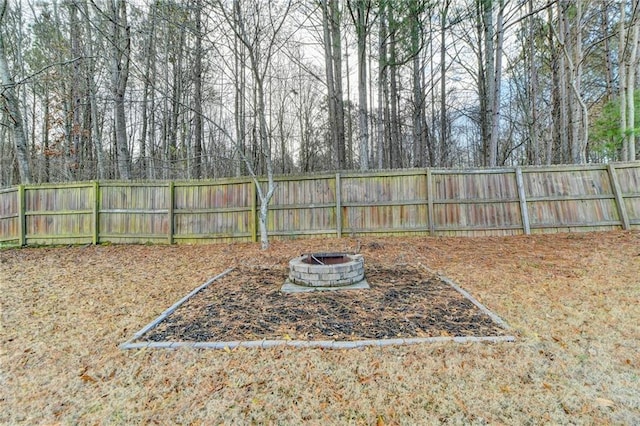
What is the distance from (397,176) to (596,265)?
12.8 ft

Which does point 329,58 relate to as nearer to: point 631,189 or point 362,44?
point 362,44

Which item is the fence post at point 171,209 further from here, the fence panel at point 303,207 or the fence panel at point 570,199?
the fence panel at point 570,199

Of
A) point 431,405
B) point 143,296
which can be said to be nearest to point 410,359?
point 431,405

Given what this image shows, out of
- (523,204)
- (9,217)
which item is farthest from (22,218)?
(523,204)

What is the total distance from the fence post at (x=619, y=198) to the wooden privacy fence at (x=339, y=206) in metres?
0.02

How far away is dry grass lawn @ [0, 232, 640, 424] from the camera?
165 cm

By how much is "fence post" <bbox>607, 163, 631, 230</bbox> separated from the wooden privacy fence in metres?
0.02

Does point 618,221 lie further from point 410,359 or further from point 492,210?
point 410,359

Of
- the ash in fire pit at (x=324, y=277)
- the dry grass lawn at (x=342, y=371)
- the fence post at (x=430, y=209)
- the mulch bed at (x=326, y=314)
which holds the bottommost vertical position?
the dry grass lawn at (x=342, y=371)

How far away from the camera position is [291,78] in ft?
35.7

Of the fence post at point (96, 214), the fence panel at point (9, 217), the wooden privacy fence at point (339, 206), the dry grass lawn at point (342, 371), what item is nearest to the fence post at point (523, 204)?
the wooden privacy fence at point (339, 206)

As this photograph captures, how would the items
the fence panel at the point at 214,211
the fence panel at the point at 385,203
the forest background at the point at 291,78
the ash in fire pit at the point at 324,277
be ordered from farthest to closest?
1. the fence panel at the point at 214,211
2. the fence panel at the point at 385,203
3. the forest background at the point at 291,78
4. the ash in fire pit at the point at 324,277

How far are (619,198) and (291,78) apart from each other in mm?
9890

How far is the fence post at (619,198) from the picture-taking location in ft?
21.0
